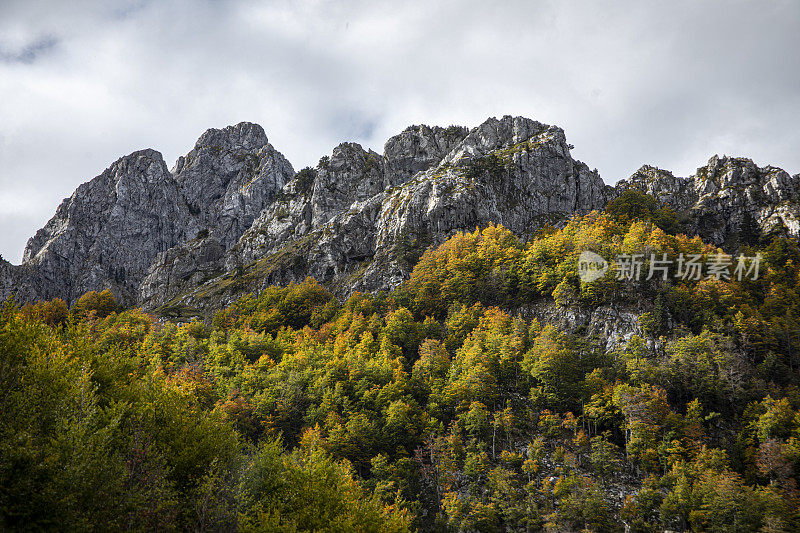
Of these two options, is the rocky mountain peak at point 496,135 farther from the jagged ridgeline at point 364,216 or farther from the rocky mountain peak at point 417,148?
the rocky mountain peak at point 417,148

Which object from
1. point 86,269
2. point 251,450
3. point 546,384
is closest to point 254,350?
point 251,450

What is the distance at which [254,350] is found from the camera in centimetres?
7775

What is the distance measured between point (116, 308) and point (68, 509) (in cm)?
12307

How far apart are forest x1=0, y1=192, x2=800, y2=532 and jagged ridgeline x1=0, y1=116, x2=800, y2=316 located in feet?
98.9

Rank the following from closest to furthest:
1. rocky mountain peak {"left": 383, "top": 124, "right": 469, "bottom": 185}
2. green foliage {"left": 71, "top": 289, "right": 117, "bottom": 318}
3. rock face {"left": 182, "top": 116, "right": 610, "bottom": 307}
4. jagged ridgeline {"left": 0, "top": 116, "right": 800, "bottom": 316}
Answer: green foliage {"left": 71, "top": 289, "right": 117, "bottom": 318}, jagged ridgeline {"left": 0, "top": 116, "right": 800, "bottom": 316}, rock face {"left": 182, "top": 116, "right": 610, "bottom": 307}, rocky mountain peak {"left": 383, "top": 124, "right": 469, "bottom": 185}

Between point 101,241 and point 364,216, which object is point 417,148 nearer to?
point 364,216

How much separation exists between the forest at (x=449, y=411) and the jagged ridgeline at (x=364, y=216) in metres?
30.2

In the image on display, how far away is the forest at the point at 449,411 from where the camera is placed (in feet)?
64.5

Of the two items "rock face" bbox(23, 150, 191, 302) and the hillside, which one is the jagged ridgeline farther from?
the hillside

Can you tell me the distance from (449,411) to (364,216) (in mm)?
87887

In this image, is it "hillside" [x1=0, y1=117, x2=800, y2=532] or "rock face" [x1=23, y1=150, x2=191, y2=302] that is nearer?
"hillside" [x1=0, y1=117, x2=800, y2=532]

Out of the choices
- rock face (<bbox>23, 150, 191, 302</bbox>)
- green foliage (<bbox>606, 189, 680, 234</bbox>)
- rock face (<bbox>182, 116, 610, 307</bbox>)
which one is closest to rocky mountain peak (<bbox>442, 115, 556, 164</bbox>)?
rock face (<bbox>182, 116, 610, 307</bbox>)

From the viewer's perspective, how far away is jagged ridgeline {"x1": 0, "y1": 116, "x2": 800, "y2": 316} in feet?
393

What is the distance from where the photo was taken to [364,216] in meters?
136
